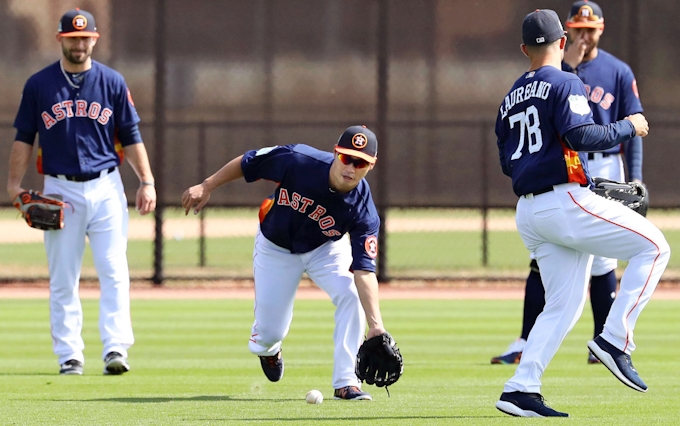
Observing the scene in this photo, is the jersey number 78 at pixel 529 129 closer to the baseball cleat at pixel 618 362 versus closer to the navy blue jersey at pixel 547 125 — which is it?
the navy blue jersey at pixel 547 125

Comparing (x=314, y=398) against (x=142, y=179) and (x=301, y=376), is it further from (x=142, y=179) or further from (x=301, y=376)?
(x=142, y=179)

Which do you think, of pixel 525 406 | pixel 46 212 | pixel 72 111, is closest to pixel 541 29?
pixel 525 406

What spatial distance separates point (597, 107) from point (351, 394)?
2941mm

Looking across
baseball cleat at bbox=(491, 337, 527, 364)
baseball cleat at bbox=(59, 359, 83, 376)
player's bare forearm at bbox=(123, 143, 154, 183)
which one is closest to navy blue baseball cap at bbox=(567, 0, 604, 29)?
baseball cleat at bbox=(491, 337, 527, 364)

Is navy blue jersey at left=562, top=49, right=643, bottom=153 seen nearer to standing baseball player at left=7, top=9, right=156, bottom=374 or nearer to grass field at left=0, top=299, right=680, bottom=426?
grass field at left=0, top=299, right=680, bottom=426

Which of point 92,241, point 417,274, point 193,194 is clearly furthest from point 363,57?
point 193,194

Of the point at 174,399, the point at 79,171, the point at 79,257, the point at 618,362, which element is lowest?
the point at 174,399

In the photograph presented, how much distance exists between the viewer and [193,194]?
6527mm

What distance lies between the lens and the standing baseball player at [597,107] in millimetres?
8281

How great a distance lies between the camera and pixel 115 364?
7.74 metres

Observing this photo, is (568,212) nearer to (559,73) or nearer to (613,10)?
(559,73)

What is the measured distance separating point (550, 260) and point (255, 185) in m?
9.75

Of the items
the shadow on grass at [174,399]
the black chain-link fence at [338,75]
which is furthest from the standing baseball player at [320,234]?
the black chain-link fence at [338,75]

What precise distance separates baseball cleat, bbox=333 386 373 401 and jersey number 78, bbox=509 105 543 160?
63.2 inches
